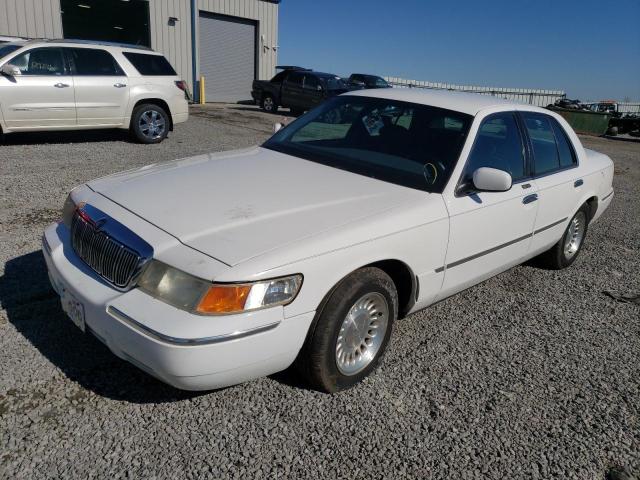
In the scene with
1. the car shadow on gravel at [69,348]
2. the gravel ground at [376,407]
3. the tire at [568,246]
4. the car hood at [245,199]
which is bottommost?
the gravel ground at [376,407]

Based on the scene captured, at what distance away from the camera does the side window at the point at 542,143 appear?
162 inches

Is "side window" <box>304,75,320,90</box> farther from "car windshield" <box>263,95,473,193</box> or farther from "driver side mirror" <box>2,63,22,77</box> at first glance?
"car windshield" <box>263,95,473,193</box>

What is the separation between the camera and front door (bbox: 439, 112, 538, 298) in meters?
3.28

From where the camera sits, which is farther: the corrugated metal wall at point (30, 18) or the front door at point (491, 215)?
the corrugated metal wall at point (30, 18)

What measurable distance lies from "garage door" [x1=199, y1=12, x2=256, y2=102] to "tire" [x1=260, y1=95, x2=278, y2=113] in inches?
121

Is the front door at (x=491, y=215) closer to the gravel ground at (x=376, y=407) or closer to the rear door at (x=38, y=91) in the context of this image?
the gravel ground at (x=376, y=407)

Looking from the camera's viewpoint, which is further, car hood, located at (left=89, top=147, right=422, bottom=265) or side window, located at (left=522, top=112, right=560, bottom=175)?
side window, located at (left=522, top=112, right=560, bottom=175)

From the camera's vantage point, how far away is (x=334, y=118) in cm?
424

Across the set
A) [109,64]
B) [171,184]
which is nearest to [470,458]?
[171,184]

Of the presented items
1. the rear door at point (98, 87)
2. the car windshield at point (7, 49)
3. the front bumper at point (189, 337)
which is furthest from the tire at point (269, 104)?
the front bumper at point (189, 337)

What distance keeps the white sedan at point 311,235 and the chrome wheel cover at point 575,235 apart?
58 centimetres

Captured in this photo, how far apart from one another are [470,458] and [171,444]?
55.3 inches

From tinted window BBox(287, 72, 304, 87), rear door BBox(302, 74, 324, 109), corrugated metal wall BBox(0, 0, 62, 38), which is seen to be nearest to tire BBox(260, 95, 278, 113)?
tinted window BBox(287, 72, 304, 87)

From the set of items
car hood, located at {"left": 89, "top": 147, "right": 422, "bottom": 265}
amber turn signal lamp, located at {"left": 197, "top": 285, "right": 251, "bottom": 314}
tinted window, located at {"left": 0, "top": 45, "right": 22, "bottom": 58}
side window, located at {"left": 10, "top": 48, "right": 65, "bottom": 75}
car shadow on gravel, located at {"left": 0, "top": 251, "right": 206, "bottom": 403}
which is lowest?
car shadow on gravel, located at {"left": 0, "top": 251, "right": 206, "bottom": 403}
